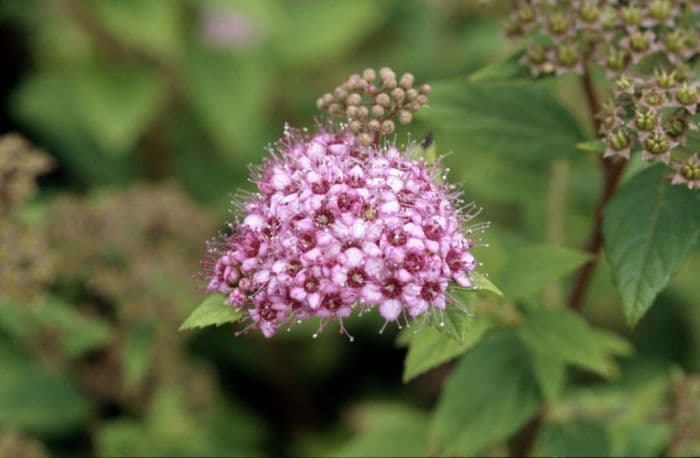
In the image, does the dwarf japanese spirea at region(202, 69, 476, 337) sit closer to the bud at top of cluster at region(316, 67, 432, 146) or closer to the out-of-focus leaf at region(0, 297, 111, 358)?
the bud at top of cluster at region(316, 67, 432, 146)

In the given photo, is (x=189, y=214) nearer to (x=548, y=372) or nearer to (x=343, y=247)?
(x=548, y=372)

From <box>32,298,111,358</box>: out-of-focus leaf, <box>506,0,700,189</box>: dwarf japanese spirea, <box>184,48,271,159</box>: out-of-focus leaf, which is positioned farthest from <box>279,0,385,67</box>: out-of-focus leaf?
<box>506,0,700,189</box>: dwarf japanese spirea

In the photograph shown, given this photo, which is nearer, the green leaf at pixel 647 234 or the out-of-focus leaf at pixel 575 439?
the green leaf at pixel 647 234

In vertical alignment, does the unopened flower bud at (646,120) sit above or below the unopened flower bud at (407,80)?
below

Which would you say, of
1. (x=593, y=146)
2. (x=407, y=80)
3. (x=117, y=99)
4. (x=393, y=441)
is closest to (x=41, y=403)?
(x=393, y=441)

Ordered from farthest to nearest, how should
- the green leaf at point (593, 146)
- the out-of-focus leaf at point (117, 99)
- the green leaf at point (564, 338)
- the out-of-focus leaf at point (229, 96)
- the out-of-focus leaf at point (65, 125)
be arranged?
1. the out-of-focus leaf at point (65, 125)
2. the out-of-focus leaf at point (229, 96)
3. the out-of-focus leaf at point (117, 99)
4. the green leaf at point (564, 338)
5. the green leaf at point (593, 146)

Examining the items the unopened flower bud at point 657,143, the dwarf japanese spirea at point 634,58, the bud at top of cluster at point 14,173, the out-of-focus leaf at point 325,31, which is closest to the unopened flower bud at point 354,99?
the dwarf japanese spirea at point 634,58

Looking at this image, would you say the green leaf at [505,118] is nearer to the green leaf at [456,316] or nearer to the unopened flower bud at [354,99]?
the unopened flower bud at [354,99]
